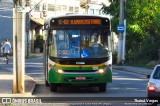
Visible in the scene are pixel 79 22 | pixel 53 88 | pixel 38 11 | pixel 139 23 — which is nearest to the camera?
pixel 79 22

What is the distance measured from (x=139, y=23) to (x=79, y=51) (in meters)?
31.1

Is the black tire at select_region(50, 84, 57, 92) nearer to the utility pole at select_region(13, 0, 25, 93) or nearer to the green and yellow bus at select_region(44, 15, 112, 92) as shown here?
the green and yellow bus at select_region(44, 15, 112, 92)

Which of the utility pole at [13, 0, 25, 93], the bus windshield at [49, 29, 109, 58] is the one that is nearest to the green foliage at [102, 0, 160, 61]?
the bus windshield at [49, 29, 109, 58]

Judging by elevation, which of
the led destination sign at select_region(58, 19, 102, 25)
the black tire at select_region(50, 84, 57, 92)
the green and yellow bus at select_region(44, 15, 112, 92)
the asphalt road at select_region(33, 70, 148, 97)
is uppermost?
the led destination sign at select_region(58, 19, 102, 25)

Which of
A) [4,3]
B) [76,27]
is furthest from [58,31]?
[4,3]

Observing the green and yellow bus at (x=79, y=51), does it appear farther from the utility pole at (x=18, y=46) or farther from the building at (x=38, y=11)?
the building at (x=38, y=11)

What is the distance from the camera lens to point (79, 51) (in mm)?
21219

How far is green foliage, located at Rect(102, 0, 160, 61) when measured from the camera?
166ft

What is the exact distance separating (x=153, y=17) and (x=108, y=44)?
103ft

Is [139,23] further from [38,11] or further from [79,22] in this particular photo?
[38,11]

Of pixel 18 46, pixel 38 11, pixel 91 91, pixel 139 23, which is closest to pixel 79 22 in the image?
pixel 18 46

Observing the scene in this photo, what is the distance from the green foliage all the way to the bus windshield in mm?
27817

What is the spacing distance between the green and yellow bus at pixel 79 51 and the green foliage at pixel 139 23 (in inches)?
1092

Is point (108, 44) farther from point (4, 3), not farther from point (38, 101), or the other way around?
point (4, 3)
